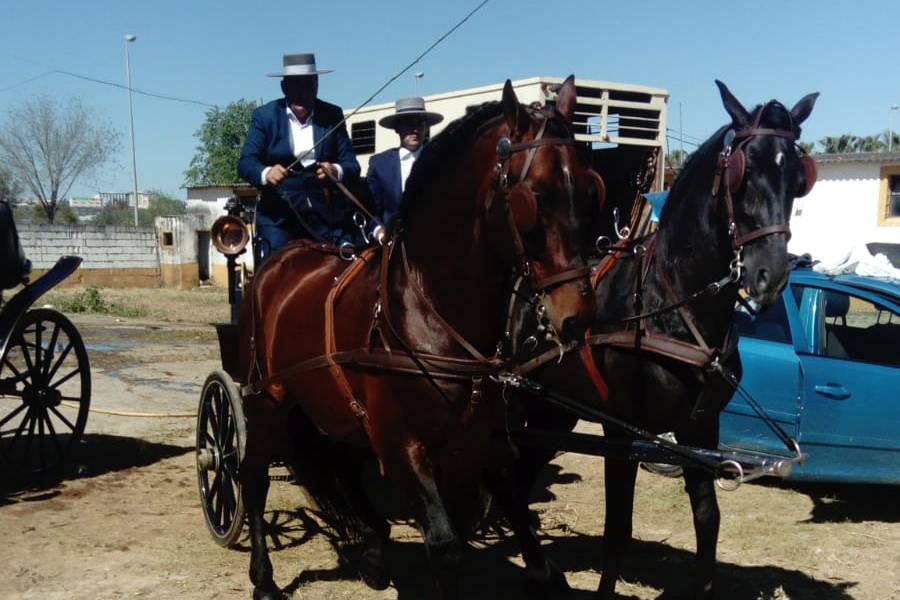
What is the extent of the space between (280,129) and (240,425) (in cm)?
191

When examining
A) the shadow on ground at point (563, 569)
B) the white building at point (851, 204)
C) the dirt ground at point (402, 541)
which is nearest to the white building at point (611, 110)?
the dirt ground at point (402, 541)

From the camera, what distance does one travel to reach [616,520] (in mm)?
4617

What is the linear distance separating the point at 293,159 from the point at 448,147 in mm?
2221

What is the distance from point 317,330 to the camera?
176 inches

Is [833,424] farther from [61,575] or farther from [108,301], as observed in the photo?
[108,301]

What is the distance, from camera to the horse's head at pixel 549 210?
3102 millimetres

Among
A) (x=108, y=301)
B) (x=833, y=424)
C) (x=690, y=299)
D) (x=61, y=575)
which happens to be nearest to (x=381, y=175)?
(x=690, y=299)

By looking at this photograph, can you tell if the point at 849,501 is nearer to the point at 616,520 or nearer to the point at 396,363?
the point at 616,520

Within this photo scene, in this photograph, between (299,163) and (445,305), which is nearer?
(445,305)

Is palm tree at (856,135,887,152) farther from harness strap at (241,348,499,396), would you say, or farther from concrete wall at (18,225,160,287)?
harness strap at (241,348,499,396)

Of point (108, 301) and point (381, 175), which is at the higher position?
point (381, 175)

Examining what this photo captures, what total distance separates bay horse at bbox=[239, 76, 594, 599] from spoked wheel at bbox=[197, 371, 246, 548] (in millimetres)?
650

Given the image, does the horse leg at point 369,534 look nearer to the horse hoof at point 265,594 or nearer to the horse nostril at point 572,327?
the horse hoof at point 265,594

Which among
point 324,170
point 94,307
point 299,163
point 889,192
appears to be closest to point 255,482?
point 324,170
